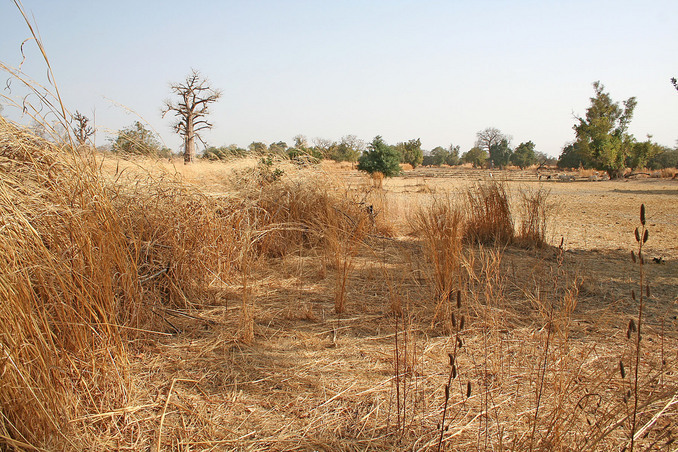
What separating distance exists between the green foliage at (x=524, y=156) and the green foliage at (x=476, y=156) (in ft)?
11.5

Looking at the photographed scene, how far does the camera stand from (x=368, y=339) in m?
2.60

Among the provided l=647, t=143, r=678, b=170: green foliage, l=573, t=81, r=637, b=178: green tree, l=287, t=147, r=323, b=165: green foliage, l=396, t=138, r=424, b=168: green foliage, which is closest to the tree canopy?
l=573, t=81, r=637, b=178: green tree

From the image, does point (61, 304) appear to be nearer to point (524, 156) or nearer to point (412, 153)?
point (412, 153)

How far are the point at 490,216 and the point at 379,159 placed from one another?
13225 mm

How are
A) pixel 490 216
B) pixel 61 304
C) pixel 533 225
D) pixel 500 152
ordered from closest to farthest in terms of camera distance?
1. pixel 61 304
2. pixel 533 225
3. pixel 490 216
4. pixel 500 152

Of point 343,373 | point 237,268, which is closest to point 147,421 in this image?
point 343,373

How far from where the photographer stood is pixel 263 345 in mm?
2490

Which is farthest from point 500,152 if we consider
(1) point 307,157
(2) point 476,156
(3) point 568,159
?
(1) point 307,157

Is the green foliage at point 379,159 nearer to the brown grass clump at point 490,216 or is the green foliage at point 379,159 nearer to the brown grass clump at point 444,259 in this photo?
the brown grass clump at point 490,216

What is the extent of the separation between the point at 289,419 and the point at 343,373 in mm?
469

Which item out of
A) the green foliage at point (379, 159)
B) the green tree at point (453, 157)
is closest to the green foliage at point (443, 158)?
the green tree at point (453, 157)

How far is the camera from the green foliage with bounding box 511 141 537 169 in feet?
152

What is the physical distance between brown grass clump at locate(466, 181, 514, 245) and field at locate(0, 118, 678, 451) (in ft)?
4.26

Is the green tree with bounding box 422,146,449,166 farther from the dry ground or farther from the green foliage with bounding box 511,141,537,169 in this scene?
the dry ground
